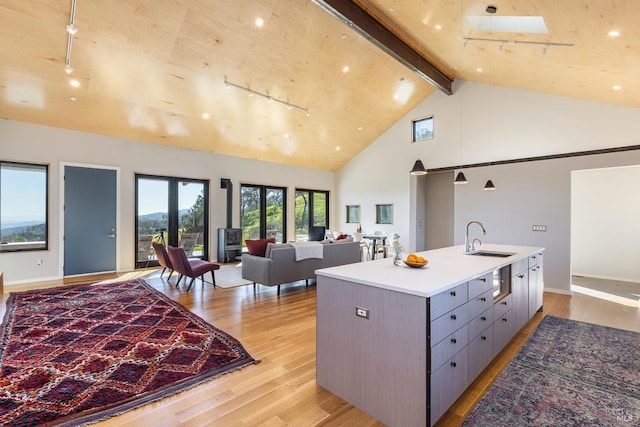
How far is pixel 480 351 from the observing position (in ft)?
7.82

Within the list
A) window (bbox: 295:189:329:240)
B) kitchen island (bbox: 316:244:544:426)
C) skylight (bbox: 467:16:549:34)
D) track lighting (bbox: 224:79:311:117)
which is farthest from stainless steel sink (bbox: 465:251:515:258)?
window (bbox: 295:189:329:240)

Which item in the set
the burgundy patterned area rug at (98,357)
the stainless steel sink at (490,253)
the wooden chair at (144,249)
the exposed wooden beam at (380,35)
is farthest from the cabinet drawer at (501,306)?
the wooden chair at (144,249)

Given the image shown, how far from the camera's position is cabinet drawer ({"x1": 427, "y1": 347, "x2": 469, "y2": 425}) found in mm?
1793

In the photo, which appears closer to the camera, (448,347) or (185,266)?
(448,347)

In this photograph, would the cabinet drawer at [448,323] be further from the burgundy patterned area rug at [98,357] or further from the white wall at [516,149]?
the white wall at [516,149]

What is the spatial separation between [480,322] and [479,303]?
15 centimetres

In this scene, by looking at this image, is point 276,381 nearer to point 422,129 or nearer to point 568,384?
point 568,384

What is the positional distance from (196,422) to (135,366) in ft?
3.48

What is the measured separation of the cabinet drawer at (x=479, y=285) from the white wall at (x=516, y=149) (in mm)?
4372

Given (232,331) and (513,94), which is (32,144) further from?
(513,94)

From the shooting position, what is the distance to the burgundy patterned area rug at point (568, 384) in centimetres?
204

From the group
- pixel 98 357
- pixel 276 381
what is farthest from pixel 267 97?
pixel 276 381

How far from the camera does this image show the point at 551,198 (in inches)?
228

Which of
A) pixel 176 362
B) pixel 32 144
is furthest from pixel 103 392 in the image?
pixel 32 144
